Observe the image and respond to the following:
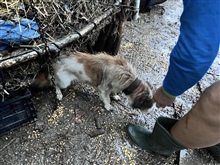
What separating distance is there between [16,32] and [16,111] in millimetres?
→ 730

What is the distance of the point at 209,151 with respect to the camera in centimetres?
247

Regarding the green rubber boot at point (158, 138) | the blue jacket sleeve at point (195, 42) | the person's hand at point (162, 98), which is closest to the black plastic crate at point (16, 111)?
the green rubber boot at point (158, 138)

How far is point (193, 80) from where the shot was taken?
5.13 ft

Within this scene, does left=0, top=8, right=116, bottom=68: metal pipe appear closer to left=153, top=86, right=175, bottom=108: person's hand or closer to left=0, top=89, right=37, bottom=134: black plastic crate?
left=0, top=89, right=37, bottom=134: black plastic crate

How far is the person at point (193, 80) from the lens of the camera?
127 centimetres

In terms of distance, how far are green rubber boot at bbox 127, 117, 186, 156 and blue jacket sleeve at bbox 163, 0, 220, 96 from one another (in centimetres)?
Answer: 66

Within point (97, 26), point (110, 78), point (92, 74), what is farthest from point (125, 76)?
point (97, 26)

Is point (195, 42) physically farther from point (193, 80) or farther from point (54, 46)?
point (54, 46)

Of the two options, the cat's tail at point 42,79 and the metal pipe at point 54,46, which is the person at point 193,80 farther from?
the cat's tail at point 42,79

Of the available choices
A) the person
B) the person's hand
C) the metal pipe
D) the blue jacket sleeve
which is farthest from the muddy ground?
the blue jacket sleeve

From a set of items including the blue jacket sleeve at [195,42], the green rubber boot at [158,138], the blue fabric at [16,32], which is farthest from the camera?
the green rubber boot at [158,138]

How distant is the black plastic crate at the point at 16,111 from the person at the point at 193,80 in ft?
3.81

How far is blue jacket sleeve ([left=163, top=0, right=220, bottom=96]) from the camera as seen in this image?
4.06 feet

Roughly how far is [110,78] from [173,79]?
3.58ft
